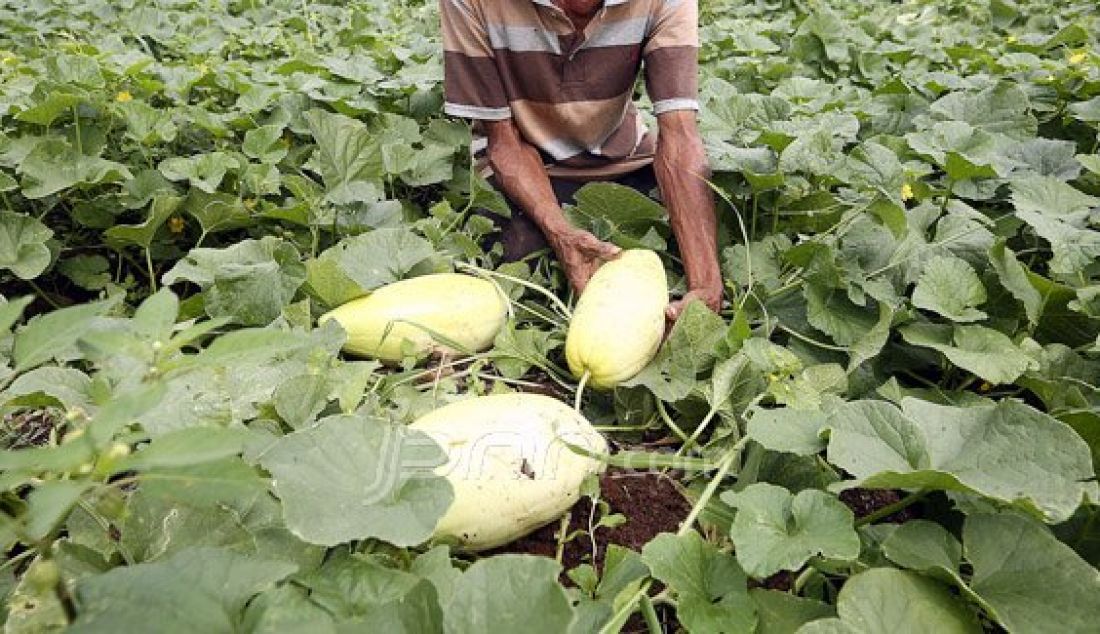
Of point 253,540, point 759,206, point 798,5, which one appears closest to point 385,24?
point 798,5

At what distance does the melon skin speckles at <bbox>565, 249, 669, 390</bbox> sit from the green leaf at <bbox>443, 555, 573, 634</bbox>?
901 millimetres

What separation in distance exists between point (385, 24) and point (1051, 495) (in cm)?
481

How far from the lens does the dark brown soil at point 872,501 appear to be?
172 centimetres

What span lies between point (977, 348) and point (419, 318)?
127 cm

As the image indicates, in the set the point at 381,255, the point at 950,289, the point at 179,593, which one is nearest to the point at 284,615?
the point at 179,593

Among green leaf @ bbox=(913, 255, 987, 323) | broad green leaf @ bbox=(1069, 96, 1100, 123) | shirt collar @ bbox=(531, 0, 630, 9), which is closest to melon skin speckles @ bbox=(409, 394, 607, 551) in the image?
green leaf @ bbox=(913, 255, 987, 323)

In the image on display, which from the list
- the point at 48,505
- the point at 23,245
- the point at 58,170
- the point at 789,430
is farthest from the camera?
the point at 58,170

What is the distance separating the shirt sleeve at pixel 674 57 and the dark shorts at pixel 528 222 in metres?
0.32

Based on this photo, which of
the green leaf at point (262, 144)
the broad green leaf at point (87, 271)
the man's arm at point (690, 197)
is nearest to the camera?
the man's arm at point (690, 197)

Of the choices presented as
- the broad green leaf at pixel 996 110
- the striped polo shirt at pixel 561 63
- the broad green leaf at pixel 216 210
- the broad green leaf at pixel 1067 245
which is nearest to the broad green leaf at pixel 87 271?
the broad green leaf at pixel 216 210

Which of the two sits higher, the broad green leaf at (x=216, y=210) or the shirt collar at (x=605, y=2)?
the shirt collar at (x=605, y=2)

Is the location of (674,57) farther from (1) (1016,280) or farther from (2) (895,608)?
(2) (895,608)

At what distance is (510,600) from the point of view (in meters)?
1.12

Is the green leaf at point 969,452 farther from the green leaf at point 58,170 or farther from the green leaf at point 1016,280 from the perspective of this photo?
the green leaf at point 58,170
